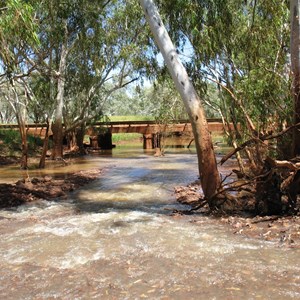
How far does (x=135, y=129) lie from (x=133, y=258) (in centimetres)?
2315

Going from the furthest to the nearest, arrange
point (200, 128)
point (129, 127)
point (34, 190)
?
point (129, 127) < point (34, 190) < point (200, 128)

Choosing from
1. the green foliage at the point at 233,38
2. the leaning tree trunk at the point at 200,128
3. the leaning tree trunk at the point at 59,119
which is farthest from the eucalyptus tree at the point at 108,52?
the leaning tree trunk at the point at 200,128

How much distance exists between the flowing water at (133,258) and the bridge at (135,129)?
1722 centimetres

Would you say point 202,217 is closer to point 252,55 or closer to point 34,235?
point 34,235

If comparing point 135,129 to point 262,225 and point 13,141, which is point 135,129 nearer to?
point 13,141

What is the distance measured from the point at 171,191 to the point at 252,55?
15.1 feet

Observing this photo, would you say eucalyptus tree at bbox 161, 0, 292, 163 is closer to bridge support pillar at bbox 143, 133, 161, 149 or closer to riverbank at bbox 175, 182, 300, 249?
riverbank at bbox 175, 182, 300, 249

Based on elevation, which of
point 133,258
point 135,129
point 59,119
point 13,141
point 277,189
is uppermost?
point 59,119

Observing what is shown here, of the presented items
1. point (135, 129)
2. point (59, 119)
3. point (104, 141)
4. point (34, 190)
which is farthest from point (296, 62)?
point (104, 141)

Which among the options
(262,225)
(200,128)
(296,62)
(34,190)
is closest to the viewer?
(262,225)

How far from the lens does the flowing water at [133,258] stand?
383cm

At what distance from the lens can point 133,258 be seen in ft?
15.9

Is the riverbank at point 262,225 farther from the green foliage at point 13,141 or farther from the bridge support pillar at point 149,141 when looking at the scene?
the bridge support pillar at point 149,141

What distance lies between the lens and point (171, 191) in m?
10.4
